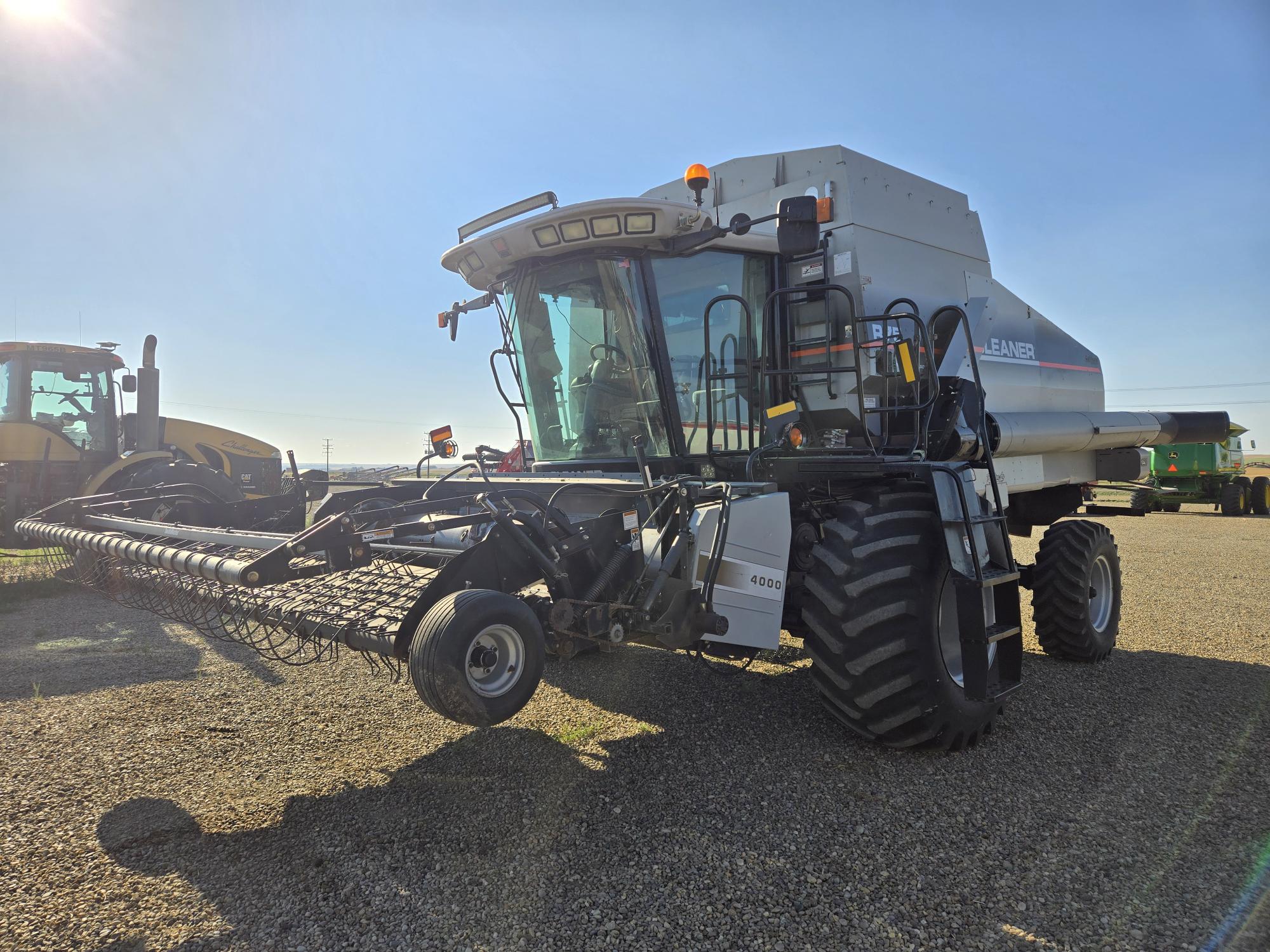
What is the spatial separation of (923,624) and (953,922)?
54.3 inches

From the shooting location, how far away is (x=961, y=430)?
16.0ft

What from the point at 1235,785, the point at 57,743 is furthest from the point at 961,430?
the point at 57,743

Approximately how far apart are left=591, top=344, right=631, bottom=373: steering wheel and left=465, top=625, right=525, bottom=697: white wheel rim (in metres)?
2.07

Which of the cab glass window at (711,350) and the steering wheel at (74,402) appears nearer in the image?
the cab glass window at (711,350)

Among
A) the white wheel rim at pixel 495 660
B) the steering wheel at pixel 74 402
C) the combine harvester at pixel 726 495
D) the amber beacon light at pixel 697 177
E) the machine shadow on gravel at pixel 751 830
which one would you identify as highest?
the amber beacon light at pixel 697 177

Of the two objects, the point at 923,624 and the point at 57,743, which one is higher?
the point at 923,624

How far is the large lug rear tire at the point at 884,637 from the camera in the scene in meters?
3.40

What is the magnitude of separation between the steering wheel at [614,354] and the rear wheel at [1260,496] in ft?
75.3

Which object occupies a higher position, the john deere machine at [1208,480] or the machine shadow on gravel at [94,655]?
the john deere machine at [1208,480]

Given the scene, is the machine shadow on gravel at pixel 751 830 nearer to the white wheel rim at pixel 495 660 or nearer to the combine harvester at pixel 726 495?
the combine harvester at pixel 726 495

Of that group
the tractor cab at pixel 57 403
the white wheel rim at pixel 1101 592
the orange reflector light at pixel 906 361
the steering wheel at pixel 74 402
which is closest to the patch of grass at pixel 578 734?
the orange reflector light at pixel 906 361

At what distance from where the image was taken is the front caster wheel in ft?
8.04

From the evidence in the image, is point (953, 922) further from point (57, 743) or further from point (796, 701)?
point (57, 743)

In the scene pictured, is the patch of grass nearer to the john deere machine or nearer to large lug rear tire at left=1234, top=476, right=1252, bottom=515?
the john deere machine
